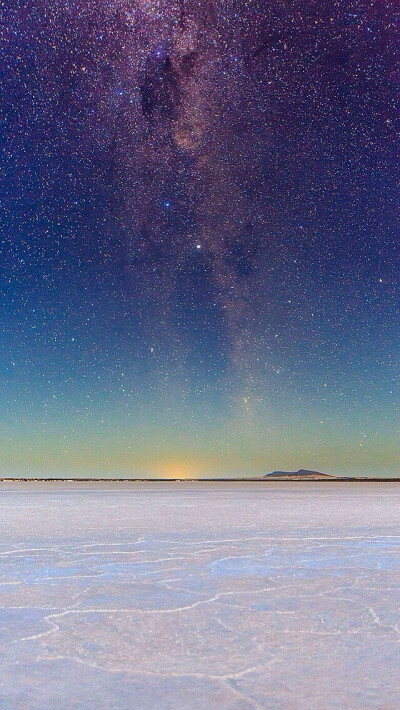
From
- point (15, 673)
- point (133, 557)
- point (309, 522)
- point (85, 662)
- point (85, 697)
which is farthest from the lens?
point (309, 522)

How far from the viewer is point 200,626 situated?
7.00ft

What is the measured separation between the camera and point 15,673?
64.1 inches

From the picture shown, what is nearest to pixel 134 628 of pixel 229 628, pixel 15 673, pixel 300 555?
pixel 229 628

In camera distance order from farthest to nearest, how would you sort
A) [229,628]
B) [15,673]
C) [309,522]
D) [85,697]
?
Result: [309,522] → [229,628] → [15,673] → [85,697]

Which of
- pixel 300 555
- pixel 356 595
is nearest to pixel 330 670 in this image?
pixel 356 595

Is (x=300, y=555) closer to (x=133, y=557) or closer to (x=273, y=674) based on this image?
(x=133, y=557)

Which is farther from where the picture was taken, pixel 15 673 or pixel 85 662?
pixel 85 662

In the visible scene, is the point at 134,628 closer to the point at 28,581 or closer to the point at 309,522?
the point at 28,581

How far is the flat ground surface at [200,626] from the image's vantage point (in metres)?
1.50

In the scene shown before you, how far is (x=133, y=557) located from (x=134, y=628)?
171cm

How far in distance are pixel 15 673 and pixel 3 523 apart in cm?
528

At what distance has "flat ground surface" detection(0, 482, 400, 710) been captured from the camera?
1497mm

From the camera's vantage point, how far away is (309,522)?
648 cm

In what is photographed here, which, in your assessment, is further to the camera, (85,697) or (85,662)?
(85,662)
